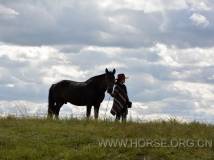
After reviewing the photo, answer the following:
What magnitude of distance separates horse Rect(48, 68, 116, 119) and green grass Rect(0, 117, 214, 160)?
392cm

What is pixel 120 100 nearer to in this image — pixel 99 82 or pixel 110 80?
pixel 110 80

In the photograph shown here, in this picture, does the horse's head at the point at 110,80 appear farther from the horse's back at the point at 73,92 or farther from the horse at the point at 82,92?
the horse's back at the point at 73,92

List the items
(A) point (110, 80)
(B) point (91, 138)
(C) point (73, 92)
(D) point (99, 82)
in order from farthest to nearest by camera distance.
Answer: (C) point (73, 92) → (D) point (99, 82) → (A) point (110, 80) → (B) point (91, 138)

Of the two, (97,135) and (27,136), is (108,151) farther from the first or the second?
(27,136)

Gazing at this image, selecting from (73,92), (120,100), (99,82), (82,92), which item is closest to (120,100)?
(120,100)

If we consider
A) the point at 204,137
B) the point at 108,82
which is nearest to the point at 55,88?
the point at 108,82

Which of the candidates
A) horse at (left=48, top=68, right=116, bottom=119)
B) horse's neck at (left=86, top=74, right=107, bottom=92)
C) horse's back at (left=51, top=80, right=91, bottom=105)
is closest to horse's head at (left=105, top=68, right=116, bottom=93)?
horse at (left=48, top=68, right=116, bottom=119)

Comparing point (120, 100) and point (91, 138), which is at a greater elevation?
point (120, 100)

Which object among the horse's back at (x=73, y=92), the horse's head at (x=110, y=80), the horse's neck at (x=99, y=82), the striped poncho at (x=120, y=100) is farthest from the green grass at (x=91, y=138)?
the horse's back at (x=73, y=92)

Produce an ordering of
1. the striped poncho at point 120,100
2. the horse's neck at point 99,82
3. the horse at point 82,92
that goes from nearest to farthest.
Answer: the striped poncho at point 120,100, the horse at point 82,92, the horse's neck at point 99,82

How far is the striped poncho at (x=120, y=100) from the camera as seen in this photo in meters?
18.6

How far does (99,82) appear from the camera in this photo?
21328 mm

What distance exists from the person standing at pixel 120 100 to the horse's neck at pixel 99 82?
2.31 metres

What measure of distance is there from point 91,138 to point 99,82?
7117 mm
